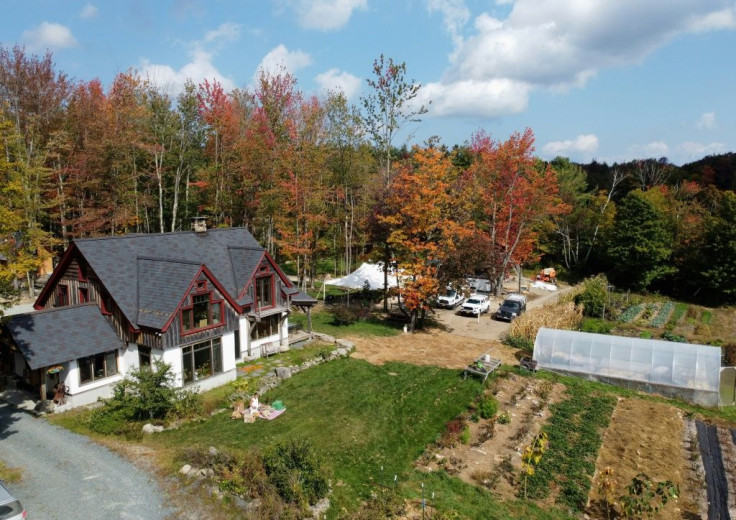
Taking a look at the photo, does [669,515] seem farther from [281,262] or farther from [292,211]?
[281,262]

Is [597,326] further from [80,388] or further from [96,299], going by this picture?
[80,388]

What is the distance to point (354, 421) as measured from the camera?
17.8m

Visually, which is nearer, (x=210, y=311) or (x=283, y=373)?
(x=210, y=311)

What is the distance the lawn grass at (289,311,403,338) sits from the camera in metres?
30.2

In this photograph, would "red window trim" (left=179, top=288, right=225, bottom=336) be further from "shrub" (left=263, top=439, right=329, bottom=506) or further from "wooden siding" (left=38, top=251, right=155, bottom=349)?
"shrub" (left=263, top=439, right=329, bottom=506)

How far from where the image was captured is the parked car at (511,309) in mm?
34750

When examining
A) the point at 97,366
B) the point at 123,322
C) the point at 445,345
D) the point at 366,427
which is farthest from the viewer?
the point at 445,345

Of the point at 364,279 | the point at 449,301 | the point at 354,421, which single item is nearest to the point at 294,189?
the point at 364,279

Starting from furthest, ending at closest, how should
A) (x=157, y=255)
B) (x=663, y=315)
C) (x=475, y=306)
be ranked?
(x=663, y=315) < (x=475, y=306) < (x=157, y=255)

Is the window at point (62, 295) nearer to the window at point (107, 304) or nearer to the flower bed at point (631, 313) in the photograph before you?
the window at point (107, 304)

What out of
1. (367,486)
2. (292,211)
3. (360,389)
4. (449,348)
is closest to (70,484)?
(367,486)

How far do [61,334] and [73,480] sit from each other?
A: 293 inches

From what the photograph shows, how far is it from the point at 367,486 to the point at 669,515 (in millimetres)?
8481

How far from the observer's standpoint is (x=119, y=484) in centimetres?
1277
